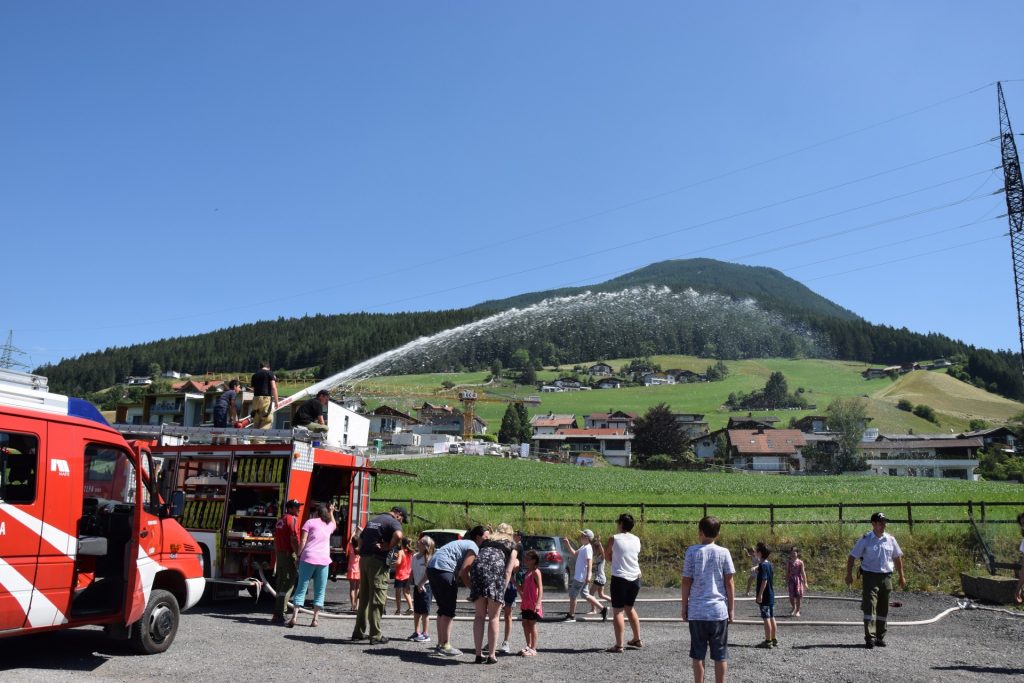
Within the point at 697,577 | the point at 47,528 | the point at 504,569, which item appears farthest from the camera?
the point at 504,569

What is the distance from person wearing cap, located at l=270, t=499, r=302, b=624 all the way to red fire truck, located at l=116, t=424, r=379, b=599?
36.7 inches

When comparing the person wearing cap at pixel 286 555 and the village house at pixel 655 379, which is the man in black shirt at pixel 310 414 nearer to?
the person wearing cap at pixel 286 555

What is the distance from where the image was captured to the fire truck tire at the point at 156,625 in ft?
28.1

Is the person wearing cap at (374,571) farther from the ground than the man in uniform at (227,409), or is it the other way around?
the man in uniform at (227,409)

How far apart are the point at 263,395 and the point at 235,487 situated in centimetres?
311

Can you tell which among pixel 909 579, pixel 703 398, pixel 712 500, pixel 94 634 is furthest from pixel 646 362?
pixel 94 634

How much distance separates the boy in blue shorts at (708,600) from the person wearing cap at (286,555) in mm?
6642

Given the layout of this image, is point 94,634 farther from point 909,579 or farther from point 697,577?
point 909,579

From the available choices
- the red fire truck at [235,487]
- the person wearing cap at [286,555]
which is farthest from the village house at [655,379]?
the person wearing cap at [286,555]

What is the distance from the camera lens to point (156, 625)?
879 cm

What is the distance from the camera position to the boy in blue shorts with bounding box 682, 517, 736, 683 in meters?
6.74

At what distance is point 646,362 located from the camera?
637 ft

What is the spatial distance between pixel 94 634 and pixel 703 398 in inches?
6286

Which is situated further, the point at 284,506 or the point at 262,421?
the point at 262,421
